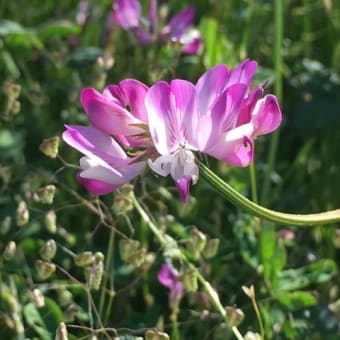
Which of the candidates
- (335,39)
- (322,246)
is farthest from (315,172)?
(335,39)

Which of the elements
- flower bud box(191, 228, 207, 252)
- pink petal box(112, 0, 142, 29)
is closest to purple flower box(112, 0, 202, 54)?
pink petal box(112, 0, 142, 29)

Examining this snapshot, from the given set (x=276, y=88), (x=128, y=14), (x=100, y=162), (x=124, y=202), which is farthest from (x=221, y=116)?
(x=128, y=14)

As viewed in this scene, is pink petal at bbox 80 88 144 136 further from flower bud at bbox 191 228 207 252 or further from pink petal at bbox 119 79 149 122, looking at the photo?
flower bud at bbox 191 228 207 252

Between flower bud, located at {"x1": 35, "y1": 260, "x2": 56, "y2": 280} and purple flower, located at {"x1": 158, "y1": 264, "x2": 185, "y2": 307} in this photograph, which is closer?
flower bud, located at {"x1": 35, "y1": 260, "x2": 56, "y2": 280}

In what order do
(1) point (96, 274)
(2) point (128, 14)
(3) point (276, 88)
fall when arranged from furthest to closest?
(2) point (128, 14) → (3) point (276, 88) → (1) point (96, 274)

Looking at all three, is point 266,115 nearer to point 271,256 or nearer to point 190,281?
point 190,281
